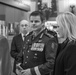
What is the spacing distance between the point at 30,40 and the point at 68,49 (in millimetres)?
729

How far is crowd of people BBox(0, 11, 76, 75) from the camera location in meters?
1.37

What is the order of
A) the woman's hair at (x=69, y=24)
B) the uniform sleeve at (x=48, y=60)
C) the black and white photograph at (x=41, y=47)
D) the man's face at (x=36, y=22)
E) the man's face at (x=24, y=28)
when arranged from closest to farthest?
the black and white photograph at (x=41, y=47) < the woman's hair at (x=69, y=24) < the uniform sleeve at (x=48, y=60) < the man's face at (x=36, y=22) < the man's face at (x=24, y=28)

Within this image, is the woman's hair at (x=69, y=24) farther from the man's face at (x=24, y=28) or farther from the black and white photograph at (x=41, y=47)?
the man's face at (x=24, y=28)

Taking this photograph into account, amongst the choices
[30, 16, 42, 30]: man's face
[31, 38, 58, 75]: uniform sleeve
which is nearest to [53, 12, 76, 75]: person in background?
[31, 38, 58, 75]: uniform sleeve

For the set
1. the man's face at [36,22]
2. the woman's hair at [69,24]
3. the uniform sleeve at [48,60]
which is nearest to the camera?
the woman's hair at [69,24]

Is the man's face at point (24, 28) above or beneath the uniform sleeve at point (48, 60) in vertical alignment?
above

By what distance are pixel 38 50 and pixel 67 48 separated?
546 mm

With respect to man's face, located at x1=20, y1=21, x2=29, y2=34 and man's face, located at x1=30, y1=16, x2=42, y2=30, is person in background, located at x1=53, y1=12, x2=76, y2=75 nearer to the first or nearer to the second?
man's face, located at x1=30, y1=16, x2=42, y2=30

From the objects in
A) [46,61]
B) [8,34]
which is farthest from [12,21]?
[46,61]

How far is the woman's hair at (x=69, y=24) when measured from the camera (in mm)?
1470

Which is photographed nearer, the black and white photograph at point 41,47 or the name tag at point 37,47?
the black and white photograph at point 41,47

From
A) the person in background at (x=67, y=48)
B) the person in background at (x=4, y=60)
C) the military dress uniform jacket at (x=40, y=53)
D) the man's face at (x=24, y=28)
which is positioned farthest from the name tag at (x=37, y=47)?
the man's face at (x=24, y=28)

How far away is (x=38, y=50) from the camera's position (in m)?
1.88

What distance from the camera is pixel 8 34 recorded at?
3.37 metres
